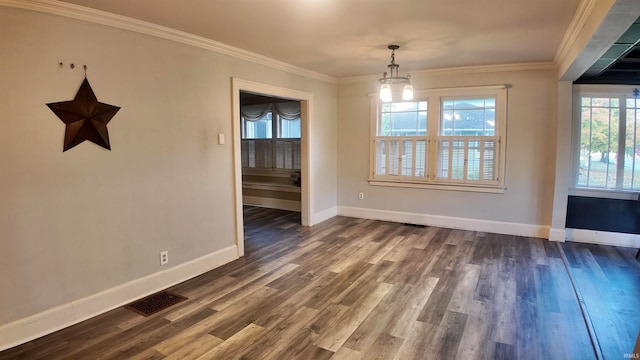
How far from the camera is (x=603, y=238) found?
4715mm

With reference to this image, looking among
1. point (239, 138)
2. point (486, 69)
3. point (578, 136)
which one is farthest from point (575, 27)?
point (239, 138)

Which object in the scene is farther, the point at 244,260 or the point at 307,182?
the point at 307,182

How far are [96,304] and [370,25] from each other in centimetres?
334

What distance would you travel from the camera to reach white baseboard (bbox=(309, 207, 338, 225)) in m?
5.83

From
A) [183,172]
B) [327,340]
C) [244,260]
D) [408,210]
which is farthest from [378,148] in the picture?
[327,340]

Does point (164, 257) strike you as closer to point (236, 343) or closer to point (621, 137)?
point (236, 343)

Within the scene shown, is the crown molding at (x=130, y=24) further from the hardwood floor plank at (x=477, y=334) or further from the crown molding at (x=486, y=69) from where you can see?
the hardwood floor plank at (x=477, y=334)

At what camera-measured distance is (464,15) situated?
2.97 m

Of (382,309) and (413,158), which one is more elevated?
(413,158)

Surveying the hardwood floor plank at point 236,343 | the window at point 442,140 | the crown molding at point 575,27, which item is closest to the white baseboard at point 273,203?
the window at point 442,140

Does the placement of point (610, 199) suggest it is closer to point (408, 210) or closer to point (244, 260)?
point (408, 210)

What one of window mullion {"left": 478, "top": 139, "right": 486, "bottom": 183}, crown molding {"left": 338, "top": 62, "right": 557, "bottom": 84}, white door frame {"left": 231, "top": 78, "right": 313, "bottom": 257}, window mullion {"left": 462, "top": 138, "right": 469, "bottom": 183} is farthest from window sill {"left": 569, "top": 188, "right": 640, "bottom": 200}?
white door frame {"left": 231, "top": 78, "right": 313, "bottom": 257}

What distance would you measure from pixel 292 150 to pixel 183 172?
3662mm

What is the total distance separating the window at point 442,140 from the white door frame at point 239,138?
1187 mm
